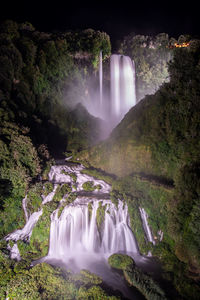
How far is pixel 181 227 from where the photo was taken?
26.5 ft

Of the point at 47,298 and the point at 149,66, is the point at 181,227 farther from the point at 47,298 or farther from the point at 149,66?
the point at 149,66

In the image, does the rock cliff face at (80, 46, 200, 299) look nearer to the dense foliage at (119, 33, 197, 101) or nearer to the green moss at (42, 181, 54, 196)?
the green moss at (42, 181, 54, 196)

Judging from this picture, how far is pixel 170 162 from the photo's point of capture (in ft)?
34.1

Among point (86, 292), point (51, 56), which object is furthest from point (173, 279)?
point (51, 56)

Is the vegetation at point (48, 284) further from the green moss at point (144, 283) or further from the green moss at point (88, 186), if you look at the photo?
the green moss at point (88, 186)

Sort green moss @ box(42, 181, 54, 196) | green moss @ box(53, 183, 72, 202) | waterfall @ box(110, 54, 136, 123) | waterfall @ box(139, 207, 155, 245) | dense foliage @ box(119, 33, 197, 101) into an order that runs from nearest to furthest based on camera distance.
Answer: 1. waterfall @ box(139, 207, 155, 245)
2. green moss @ box(53, 183, 72, 202)
3. green moss @ box(42, 181, 54, 196)
4. waterfall @ box(110, 54, 136, 123)
5. dense foliage @ box(119, 33, 197, 101)

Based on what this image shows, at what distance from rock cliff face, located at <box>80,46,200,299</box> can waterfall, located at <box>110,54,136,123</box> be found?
35.8ft

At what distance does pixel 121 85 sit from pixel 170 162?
16.7 metres

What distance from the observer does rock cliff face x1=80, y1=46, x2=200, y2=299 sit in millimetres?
7910

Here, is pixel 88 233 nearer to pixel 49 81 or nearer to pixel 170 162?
pixel 170 162

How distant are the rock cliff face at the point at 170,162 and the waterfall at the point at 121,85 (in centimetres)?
1092

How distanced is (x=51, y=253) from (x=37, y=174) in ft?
13.4

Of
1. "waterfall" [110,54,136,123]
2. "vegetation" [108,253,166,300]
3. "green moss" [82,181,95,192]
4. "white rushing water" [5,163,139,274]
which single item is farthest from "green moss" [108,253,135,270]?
"waterfall" [110,54,136,123]

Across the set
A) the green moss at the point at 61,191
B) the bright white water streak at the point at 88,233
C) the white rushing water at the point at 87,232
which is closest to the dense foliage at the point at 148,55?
the green moss at the point at 61,191
